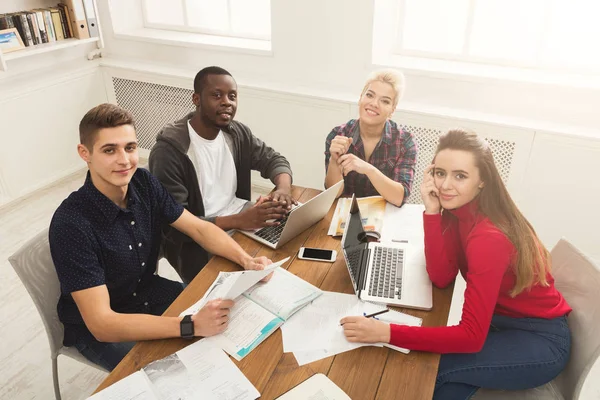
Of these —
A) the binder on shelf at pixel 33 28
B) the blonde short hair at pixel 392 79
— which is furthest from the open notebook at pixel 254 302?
the binder on shelf at pixel 33 28

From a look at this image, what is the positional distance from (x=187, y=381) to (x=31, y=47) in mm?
3147

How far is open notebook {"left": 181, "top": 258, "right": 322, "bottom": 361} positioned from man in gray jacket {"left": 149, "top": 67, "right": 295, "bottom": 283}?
14.0 inches

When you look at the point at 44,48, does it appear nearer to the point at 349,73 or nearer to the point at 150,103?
the point at 150,103

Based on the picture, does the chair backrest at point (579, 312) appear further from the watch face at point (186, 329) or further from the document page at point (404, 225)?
the watch face at point (186, 329)

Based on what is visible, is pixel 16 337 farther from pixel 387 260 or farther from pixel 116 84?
pixel 116 84

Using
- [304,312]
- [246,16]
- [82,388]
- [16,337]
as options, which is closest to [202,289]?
[304,312]

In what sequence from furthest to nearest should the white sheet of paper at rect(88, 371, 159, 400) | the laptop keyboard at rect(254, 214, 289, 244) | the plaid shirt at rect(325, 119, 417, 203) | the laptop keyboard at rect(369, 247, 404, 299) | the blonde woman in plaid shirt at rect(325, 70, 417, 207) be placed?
the plaid shirt at rect(325, 119, 417, 203) → the blonde woman in plaid shirt at rect(325, 70, 417, 207) → the laptop keyboard at rect(254, 214, 289, 244) → the laptop keyboard at rect(369, 247, 404, 299) → the white sheet of paper at rect(88, 371, 159, 400)

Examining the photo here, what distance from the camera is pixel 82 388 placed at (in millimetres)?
2217

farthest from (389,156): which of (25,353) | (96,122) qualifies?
(25,353)

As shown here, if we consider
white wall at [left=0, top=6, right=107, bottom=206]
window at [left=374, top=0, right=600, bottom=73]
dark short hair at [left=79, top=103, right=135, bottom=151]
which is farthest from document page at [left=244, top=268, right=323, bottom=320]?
white wall at [left=0, top=6, right=107, bottom=206]

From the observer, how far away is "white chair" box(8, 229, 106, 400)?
1639 millimetres

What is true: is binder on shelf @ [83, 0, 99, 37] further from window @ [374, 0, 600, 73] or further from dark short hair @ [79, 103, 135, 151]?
dark short hair @ [79, 103, 135, 151]

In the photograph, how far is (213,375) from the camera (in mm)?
1303

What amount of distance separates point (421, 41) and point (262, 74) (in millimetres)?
1147
